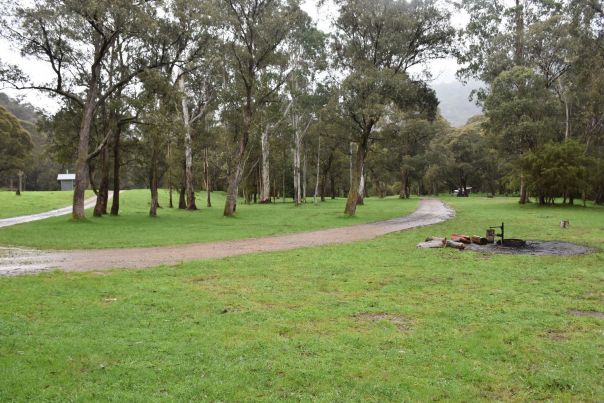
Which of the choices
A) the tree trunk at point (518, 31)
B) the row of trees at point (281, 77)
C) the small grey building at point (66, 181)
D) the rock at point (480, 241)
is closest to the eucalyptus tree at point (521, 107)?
the row of trees at point (281, 77)

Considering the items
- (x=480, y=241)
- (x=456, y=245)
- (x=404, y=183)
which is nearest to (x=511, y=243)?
(x=480, y=241)

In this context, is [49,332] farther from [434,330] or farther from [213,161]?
[213,161]

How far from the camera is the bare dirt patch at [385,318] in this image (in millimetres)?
7629

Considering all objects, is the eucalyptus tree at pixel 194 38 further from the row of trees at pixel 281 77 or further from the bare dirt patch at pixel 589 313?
the bare dirt patch at pixel 589 313

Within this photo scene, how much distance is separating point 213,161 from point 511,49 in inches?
1246

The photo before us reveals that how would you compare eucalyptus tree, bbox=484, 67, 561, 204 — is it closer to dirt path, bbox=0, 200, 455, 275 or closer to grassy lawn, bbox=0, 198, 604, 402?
dirt path, bbox=0, 200, 455, 275

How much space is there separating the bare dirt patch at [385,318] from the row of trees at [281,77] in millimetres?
20702

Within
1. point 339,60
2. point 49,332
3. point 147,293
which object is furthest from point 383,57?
point 49,332

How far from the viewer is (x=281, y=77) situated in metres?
38.4

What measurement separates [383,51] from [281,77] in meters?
10.4

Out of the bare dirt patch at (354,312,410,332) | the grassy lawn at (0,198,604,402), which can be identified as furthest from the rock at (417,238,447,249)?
the bare dirt patch at (354,312,410,332)

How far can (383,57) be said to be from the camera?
103 ft

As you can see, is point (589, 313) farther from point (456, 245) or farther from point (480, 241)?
point (480, 241)

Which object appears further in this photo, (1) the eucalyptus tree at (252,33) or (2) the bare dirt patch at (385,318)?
(1) the eucalyptus tree at (252,33)
